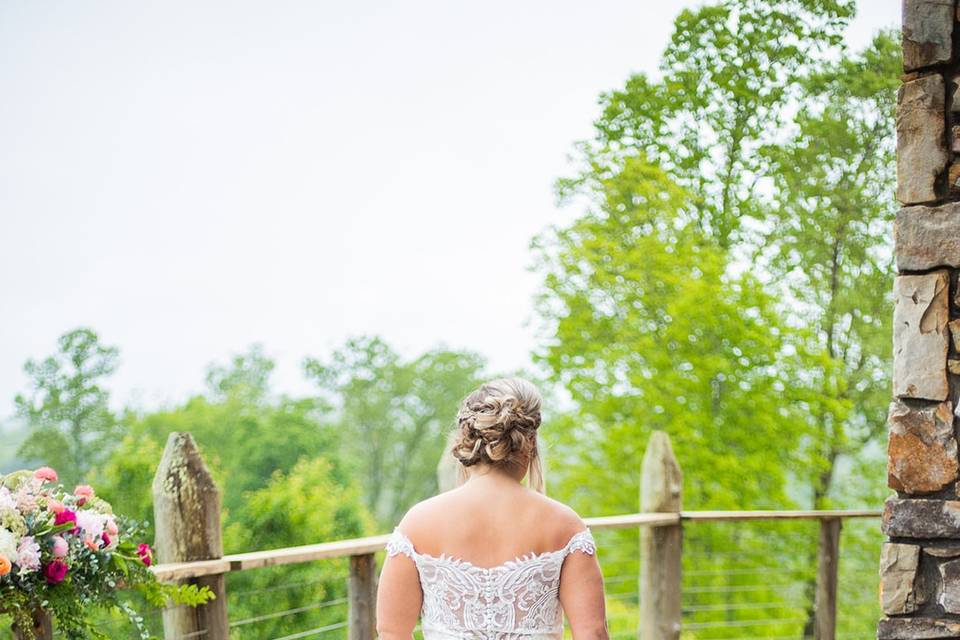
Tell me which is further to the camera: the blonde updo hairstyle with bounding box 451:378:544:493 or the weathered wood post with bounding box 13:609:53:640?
the weathered wood post with bounding box 13:609:53:640

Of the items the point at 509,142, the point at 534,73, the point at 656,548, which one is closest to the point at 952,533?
the point at 656,548

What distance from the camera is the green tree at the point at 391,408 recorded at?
16.3 m

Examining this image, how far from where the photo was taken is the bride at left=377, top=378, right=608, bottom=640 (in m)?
2.31

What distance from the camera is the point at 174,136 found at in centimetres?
2394

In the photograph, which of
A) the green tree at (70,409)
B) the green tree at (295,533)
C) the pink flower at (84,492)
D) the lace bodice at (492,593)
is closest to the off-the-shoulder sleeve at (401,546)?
the lace bodice at (492,593)

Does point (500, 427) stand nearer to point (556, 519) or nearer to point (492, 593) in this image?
point (556, 519)

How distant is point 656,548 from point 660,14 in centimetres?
1173

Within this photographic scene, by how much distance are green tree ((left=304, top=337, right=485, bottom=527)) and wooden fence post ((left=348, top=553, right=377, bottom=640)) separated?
40.9ft

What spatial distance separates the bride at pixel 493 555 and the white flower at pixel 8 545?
93 centimetres

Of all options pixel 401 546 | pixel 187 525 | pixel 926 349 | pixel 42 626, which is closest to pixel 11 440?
pixel 187 525

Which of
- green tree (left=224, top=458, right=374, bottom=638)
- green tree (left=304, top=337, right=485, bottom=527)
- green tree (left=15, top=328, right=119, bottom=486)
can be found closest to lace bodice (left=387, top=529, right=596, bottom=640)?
green tree (left=224, top=458, right=374, bottom=638)

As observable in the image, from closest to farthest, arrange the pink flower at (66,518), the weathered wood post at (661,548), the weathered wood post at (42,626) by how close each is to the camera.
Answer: the pink flower at (66,518) → the weathered wood post at (42,626) → the weathered wood post at (661,548)

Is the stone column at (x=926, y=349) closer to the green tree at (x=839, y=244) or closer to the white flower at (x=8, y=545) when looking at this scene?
the white flower at (x=8, y=545)

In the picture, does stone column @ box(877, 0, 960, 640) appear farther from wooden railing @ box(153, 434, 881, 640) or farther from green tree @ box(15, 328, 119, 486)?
green tree @ box(15, 328, 119, 486)
